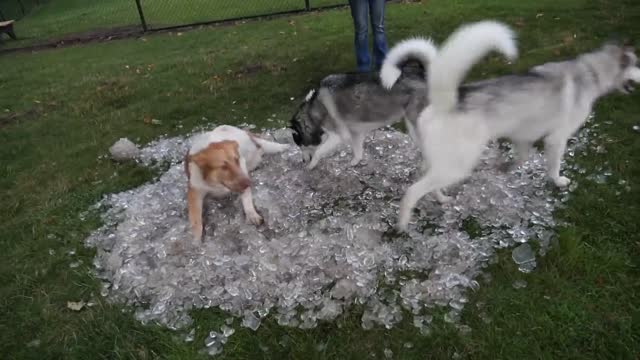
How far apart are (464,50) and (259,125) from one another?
3604mm

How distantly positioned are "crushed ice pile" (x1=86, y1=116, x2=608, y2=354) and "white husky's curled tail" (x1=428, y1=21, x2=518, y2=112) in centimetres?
117

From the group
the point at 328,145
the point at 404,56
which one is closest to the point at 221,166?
the point at 328,145

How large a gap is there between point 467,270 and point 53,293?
3177mm

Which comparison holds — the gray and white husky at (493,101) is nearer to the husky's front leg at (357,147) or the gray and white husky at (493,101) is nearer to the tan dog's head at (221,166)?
the husky's front leg at (357,147)

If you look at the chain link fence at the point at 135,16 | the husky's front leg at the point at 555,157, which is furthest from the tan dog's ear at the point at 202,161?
the chain link fence at the point at 135,16

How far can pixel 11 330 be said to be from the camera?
337 cm

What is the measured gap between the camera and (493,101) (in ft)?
10.5

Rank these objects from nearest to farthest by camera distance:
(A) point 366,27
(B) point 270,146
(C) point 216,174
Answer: (C) point 216,174, (B) point 270,146, (A) point 366,27

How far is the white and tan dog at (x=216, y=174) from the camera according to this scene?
3695 mm

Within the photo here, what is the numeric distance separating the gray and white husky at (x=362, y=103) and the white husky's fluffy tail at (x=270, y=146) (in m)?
0.40

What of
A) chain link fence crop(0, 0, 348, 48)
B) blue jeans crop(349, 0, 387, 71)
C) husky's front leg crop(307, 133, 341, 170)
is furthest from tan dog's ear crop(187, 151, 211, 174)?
chain link fence crop(0, 0, 348, 48)

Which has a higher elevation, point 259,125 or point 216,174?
point 216,174

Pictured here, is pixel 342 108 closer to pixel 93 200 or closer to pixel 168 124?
pixel 93 200

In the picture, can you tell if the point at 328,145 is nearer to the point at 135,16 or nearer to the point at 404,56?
the point at 404,56
